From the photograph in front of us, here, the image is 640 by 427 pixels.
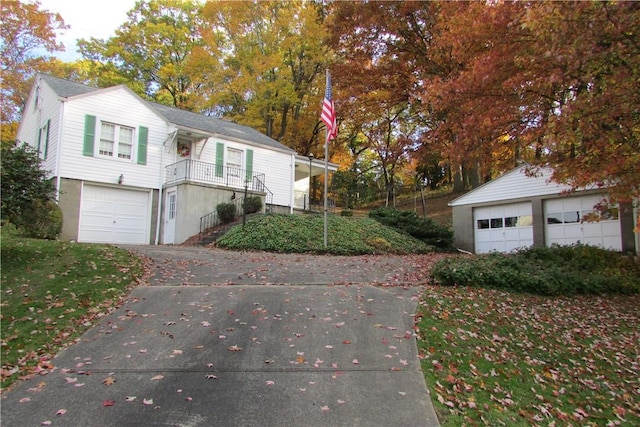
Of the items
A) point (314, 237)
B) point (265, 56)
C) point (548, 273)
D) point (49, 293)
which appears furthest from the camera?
point (265, 56)

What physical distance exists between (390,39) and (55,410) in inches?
767

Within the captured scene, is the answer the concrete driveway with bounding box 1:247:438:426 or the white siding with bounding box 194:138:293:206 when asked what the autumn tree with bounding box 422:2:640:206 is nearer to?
the concrete driveway with bounding box 1:247:438:426

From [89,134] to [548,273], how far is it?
15526 millimetres

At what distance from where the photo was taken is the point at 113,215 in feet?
52.7

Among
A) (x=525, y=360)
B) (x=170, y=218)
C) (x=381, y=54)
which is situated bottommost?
(x=525, y=360)

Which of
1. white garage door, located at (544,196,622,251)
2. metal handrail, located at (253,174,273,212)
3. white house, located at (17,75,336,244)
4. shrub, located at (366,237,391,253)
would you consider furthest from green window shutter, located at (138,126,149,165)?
white garage door, located at (544,196,622,251)

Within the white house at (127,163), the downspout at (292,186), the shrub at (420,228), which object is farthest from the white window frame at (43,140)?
the shrub at (420,228)

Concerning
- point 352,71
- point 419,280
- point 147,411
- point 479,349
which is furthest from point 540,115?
point 352,71

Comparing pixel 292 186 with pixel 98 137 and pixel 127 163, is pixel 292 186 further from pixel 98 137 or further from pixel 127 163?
pixel 98 137

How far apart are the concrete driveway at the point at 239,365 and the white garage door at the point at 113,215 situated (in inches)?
387

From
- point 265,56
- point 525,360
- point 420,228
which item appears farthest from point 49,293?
point 265,56

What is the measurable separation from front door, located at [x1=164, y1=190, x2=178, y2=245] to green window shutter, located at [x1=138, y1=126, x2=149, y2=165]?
1629mm

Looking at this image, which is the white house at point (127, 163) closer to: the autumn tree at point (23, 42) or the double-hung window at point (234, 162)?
the double-hung window at point (234, 162)

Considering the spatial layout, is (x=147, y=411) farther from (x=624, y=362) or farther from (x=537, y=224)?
(x=537, y=224)
